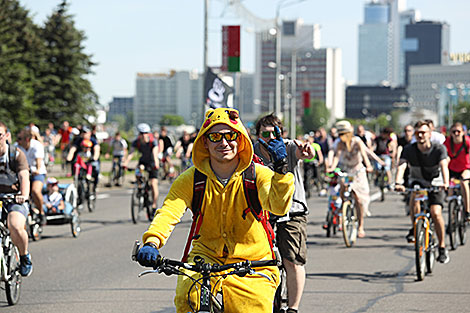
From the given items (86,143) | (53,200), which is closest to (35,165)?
(53,200)

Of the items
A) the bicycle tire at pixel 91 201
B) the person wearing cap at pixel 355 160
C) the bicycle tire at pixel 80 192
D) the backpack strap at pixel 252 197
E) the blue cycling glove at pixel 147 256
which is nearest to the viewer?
the blue cycling glove at pixel 147 256

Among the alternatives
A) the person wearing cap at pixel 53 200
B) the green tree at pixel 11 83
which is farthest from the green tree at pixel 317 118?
the person wearing cap at pixel 53 200

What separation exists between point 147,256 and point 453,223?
8996 millimetres

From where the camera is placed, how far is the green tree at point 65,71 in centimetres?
6356

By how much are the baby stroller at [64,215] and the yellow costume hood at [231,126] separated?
8.39 m

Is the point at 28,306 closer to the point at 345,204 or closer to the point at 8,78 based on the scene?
the point at 345,204

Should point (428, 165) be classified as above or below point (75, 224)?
above

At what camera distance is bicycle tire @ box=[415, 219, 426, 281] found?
9298 millimetres

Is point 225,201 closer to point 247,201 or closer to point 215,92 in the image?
point 247,201

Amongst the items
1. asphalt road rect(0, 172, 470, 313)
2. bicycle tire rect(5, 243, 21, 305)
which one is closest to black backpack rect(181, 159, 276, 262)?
asphalt road rect(0, 172, 470, 313)

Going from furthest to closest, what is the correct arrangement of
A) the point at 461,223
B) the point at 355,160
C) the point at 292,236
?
the point at 355,160, the point at 461,223, the point at 292,236

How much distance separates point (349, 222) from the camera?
12.4 m

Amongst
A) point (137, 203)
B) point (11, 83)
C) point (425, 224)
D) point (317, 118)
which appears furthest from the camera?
point (317, 118)

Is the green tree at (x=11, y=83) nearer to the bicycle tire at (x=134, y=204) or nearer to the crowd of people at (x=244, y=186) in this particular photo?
the bicycle tire at (x=134, y=204)
